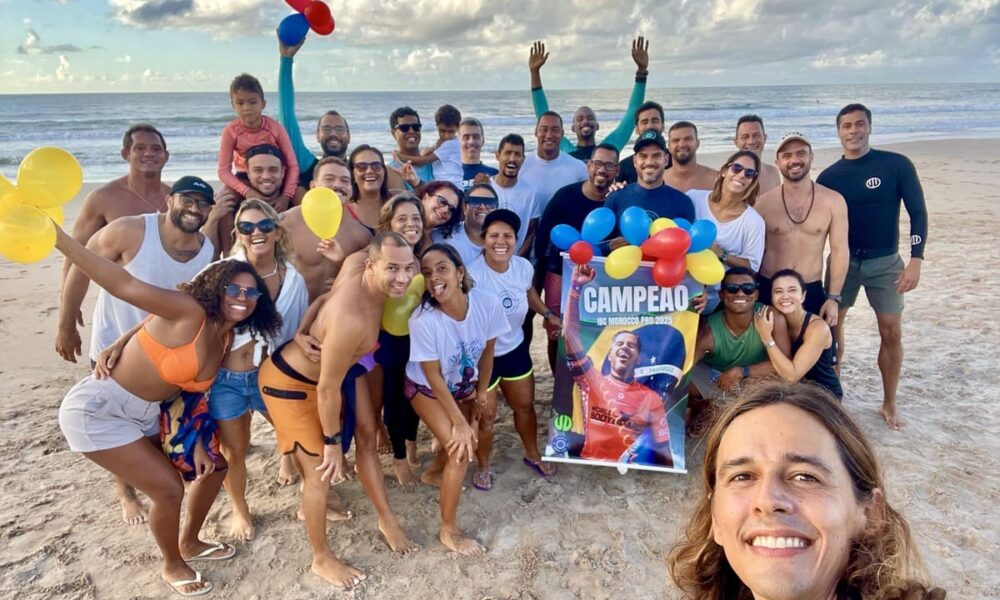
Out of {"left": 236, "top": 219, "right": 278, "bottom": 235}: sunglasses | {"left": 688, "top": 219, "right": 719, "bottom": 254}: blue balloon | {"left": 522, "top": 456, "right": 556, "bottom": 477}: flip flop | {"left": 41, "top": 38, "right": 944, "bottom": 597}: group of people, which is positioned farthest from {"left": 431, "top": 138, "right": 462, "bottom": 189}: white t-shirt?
{"left": 522, "top": 456, "right": 556, "bottom": 477}: flip flop

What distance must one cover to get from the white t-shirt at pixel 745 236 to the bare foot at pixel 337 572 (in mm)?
3300

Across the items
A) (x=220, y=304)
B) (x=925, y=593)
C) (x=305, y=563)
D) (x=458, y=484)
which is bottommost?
(x=305, y=563)

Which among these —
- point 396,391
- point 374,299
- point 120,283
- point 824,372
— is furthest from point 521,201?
point 120,283

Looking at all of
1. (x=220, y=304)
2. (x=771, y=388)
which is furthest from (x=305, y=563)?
(x=771, y=388)

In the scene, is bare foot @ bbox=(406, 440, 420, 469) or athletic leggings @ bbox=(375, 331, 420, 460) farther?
bare foot @ bbox=(406, 440, 420, 469)

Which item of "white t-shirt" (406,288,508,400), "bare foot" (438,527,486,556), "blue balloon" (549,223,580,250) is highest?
"blue balloon" (549,223,580,250)

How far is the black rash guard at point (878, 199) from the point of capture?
16.3 feet

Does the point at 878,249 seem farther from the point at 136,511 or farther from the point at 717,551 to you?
the point at 136,511

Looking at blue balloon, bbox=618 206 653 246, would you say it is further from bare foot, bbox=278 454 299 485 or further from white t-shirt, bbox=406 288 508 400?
bare foot, bbox=278 454 299 485

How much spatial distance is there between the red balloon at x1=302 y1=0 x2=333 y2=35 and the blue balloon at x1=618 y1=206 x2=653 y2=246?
9.60 feet

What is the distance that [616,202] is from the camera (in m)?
4.75

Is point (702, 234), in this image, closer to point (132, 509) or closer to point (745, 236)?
point (745, 236)

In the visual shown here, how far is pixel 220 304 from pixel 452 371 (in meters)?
1.42

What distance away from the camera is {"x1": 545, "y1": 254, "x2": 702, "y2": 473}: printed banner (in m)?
4.38
